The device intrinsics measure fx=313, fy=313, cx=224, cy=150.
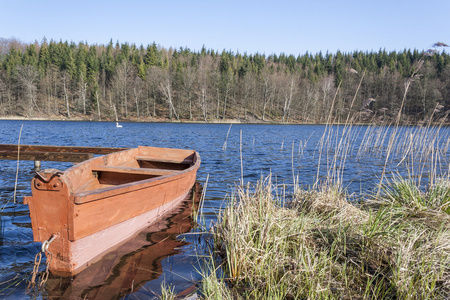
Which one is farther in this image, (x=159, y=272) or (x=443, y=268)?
(x=159, y=272)

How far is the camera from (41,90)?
59625 mm

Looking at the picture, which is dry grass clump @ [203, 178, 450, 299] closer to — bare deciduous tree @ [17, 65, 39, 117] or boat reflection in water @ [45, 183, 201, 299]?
boat reflection in water @ [45, 183, 201, 299]

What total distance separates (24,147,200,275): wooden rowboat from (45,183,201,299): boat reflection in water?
112mm

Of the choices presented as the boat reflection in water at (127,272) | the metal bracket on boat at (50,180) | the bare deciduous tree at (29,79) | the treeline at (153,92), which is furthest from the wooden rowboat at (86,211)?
the bare deciduous tree at (29,79)

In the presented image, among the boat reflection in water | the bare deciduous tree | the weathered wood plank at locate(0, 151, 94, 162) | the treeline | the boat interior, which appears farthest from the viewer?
the treeline

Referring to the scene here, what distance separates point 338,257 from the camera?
3068 millimetres

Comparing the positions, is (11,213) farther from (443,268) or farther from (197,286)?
(443,268)

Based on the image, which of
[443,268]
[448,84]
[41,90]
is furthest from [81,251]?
[41,90]

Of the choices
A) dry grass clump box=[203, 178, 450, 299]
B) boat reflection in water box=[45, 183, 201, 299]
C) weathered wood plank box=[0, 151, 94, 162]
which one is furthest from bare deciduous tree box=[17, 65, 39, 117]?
dry grass clump box=[203, 178, 450, 299]

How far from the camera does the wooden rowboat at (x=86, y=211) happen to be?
10.6 feet

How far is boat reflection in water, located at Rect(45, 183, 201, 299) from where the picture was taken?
3.19 metres

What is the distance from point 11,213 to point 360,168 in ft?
34.7

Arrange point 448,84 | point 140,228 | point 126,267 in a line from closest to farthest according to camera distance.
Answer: point 126,267
point 140,228
point 448,84

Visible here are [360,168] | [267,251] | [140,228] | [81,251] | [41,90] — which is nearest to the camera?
[267,251]
